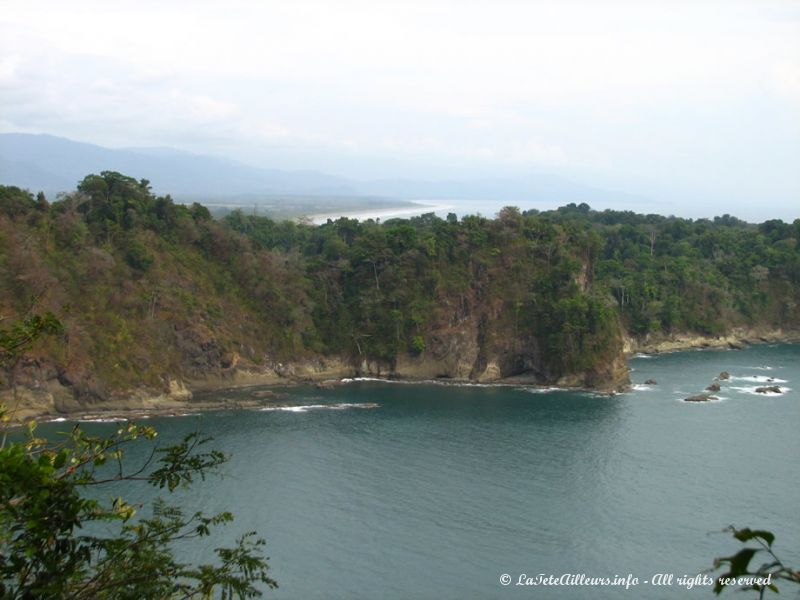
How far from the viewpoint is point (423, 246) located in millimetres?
51469

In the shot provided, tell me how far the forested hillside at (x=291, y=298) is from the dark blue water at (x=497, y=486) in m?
4.43

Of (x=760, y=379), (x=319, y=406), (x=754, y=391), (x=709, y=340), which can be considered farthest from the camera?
(x=709, y=340)

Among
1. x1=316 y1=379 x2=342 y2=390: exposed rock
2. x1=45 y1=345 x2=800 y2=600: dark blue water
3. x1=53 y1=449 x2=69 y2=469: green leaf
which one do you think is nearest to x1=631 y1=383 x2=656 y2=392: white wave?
x1=45 y1=345 x2=800 y2=600: dark blue water

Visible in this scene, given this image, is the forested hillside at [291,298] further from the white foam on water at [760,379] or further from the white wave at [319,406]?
the white foam on water at [760,379]

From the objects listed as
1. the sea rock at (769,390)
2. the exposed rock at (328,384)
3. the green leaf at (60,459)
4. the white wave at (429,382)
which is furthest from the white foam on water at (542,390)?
the green leaf at (60,459)

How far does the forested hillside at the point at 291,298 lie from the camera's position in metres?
41.2

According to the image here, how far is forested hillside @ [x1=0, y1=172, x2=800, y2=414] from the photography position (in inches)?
1622

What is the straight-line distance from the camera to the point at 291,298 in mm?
50156

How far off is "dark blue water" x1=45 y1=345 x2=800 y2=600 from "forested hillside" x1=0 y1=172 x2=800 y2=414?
4429 mm

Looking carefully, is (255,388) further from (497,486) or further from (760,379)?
(760,379)

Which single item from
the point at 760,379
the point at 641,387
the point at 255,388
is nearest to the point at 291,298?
the point at 255,388

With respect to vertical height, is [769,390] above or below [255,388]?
above

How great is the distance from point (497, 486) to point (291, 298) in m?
25.0

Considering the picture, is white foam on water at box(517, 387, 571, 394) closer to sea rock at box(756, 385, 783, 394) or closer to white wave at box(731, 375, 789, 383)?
sea rock at box(756, 385, 783, 394)
